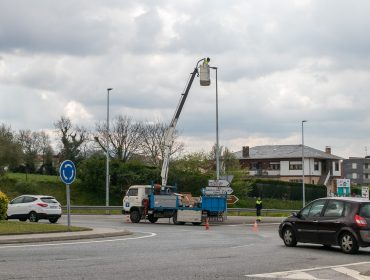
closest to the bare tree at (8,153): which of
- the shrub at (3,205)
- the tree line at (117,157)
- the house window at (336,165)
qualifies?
the tree line at (117,157)

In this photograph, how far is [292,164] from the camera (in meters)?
98.5

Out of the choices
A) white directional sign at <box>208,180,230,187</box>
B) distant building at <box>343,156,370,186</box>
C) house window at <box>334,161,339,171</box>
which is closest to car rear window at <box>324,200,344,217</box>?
white directional sign at <box>208,180,230,187</box>

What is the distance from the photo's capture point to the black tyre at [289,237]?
18.1m

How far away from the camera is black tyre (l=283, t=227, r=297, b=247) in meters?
18.1

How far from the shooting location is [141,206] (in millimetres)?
34750

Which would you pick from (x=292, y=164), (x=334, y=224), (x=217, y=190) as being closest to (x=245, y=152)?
(x=292, y=164)

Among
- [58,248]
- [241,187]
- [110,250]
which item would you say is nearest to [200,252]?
[110,250]

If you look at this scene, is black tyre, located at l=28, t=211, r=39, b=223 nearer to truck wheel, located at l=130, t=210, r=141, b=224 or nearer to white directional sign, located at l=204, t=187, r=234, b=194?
truck wheel, located at l=130, t=210, r=141, b=224

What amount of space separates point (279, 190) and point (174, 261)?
58204 millimetres

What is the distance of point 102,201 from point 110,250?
43.7m

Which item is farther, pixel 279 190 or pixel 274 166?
pixel 274 166

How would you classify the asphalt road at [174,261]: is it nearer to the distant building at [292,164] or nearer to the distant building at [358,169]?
the distant building at [292,164]

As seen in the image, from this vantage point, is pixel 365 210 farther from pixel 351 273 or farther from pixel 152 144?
pixel 152 144

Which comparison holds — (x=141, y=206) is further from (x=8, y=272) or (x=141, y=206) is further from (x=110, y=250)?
(x=8, y=272)
